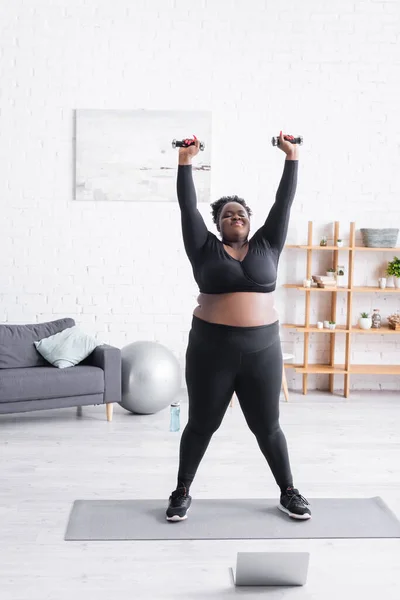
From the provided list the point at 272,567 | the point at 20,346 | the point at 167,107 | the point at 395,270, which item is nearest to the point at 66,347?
the point at 20,346

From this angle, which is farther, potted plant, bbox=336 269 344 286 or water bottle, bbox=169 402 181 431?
potted plant, bbox=336 269 344 286

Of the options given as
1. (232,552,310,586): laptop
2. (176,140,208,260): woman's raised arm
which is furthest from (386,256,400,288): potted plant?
(232,552,310,586): laptop

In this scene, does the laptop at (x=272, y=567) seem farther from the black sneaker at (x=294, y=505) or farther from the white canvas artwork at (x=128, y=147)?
the white canvas artwork at (x=128, y=147)

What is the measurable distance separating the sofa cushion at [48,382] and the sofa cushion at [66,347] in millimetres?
87

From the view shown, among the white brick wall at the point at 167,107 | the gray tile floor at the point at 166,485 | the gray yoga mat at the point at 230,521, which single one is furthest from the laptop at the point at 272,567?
the white brick wall at the point at 167,107

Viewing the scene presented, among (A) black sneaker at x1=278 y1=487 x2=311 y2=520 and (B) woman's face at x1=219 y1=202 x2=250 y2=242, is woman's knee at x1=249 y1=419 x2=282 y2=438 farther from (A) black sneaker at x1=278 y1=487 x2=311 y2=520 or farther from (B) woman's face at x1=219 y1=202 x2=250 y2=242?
(B) woman's face at x1=219 y1=202 x2=250 y2=242

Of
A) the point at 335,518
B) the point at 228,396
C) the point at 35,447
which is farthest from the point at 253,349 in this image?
the point at 35,447

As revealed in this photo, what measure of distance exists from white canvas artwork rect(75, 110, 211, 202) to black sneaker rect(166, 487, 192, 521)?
3.02m

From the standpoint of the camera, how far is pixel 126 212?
575cm

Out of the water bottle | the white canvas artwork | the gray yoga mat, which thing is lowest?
the gray yoga mat

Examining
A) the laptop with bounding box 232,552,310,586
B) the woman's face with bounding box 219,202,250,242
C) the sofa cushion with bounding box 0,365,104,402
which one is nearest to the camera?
the laptop with bounding box 232,552,310,586

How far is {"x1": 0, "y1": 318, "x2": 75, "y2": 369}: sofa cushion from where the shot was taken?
→ 4.95m

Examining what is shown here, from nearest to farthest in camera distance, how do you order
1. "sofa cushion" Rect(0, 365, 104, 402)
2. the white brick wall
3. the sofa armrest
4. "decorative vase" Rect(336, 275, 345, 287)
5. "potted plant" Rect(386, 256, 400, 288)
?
"sofa cushion" Rect(0, 365, 104, 402)
the sofa armrest
the white brick wall
"potted plant" Rect(386, 256, 400, 288)
"decorative vase" Rect(336, 275, 345, 287)

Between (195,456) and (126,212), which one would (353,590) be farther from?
(126,212)
